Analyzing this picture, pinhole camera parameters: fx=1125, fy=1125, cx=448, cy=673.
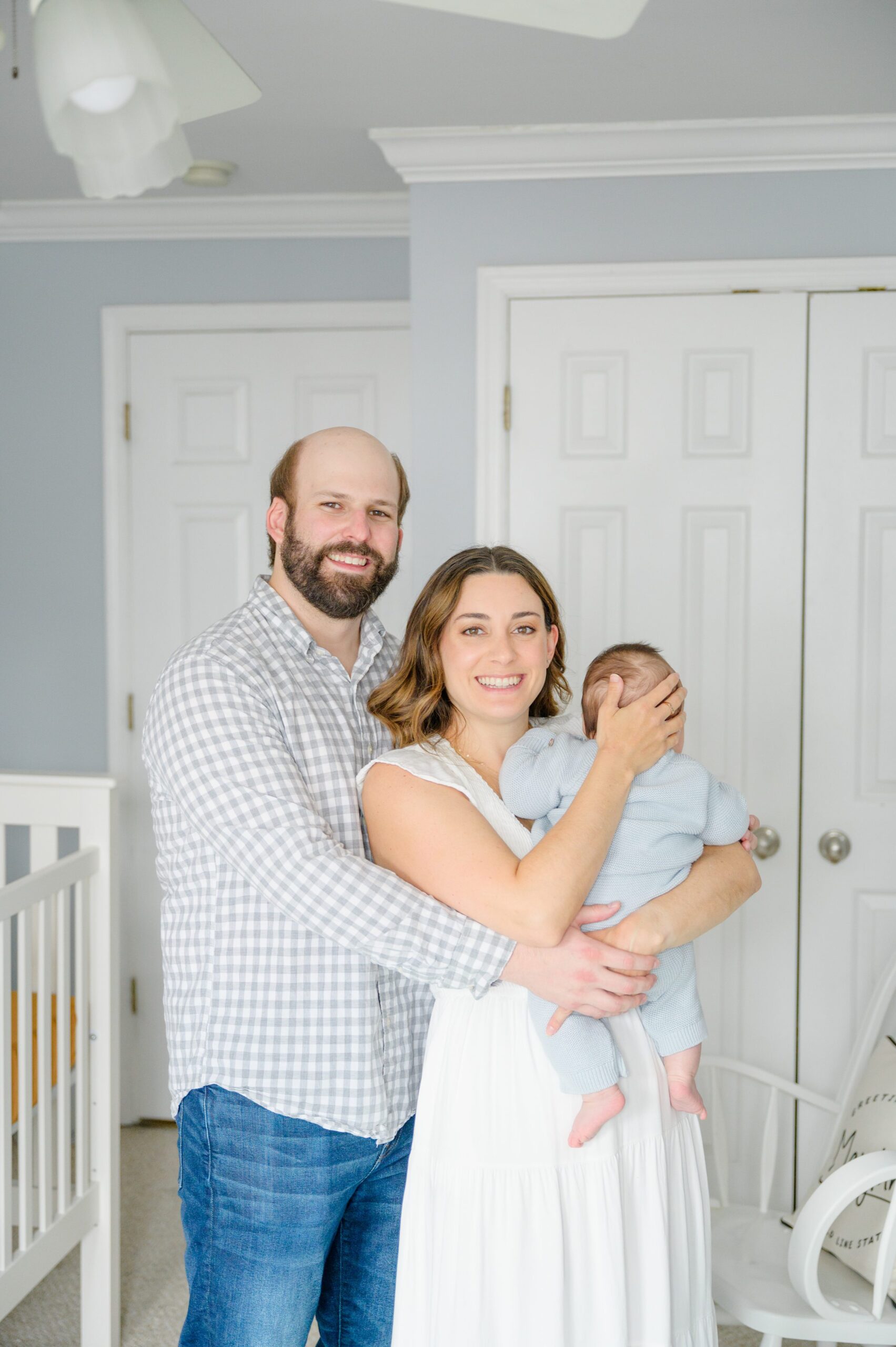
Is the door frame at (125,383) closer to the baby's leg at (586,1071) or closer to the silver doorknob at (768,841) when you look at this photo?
the silver doorknob at (768,841)

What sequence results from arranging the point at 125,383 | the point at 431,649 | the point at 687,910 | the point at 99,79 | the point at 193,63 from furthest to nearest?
the point at 125,383, the point at 431,649, the point at 687,910, the point at 193,63, the point at 99,79

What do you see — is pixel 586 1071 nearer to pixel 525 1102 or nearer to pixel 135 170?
pixel 525 1102

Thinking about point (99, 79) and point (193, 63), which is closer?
point (99, 79)

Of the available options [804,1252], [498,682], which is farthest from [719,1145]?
[498,682]

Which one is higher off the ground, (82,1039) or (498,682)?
(498,682)

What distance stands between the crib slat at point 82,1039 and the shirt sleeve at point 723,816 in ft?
4.48

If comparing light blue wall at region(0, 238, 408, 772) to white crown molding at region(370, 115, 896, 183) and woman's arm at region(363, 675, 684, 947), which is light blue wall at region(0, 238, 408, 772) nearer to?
white crown molding at region(370, 115, 896, 183)

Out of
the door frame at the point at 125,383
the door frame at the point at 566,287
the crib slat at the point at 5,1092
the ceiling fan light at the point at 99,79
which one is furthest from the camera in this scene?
the door frame at the point at 125,383

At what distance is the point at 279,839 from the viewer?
1338 millimetres

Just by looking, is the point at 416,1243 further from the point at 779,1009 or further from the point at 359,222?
the point at 359,222

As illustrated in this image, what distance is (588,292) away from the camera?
Answer: 102 inches

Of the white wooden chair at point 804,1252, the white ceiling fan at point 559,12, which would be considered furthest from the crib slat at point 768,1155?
the white ceiling fan at point 559,12

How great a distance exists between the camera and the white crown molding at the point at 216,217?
9.87 feet

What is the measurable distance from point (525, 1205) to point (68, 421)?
263cm
